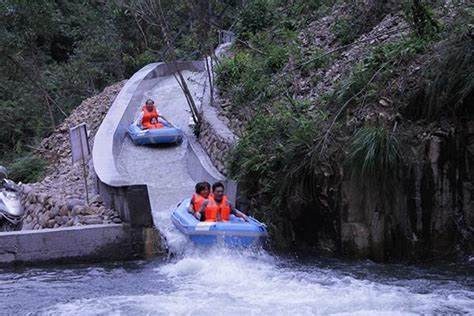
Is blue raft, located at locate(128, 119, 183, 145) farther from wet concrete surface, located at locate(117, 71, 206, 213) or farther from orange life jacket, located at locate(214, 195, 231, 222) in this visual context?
orange life jacket, located at locate(214, 195, 231, 222)

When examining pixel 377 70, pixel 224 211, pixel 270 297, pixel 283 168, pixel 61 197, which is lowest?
pixel 270 297

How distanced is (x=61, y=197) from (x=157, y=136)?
150 inches

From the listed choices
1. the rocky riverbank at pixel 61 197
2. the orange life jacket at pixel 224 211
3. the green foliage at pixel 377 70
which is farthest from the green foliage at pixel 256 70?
the orange life jacket at pixel 224 211

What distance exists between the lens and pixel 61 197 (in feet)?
46.0

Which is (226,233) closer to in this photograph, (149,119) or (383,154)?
(383,154)

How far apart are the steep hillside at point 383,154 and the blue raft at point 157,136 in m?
3.71

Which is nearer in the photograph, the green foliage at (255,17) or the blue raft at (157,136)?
the blue raft at (157,136)

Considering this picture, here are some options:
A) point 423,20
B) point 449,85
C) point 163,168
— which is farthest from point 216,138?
point 449,85

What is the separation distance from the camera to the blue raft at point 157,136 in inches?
684

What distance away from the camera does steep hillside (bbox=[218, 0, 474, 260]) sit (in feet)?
34.2

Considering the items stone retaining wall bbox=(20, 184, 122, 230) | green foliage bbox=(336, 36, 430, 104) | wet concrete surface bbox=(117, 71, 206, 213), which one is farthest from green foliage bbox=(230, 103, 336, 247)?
stone retaining wall bbox=(20, 184, 122, 230)

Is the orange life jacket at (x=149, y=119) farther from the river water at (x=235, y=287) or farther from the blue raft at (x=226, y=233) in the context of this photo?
the blue raft at (x=226, y=233)

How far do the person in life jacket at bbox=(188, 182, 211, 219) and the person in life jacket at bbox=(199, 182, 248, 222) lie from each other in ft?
0.49

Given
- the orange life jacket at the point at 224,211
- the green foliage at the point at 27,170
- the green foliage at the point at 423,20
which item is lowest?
the orange life jacket at the point at 224,211
